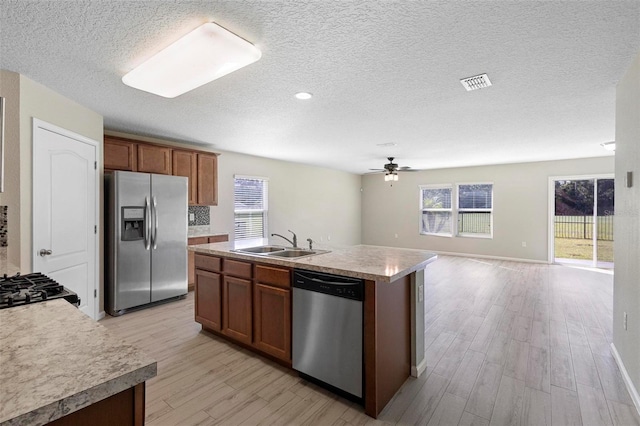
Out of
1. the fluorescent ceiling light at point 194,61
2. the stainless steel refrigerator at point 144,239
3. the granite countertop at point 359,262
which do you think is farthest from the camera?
the stainless steel refrigerator at point 144,239

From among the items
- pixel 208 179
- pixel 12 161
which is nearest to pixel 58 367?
pixel 12 161

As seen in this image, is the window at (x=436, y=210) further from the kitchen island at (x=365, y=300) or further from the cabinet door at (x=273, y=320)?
the cabinet door at (x=273, y=320)

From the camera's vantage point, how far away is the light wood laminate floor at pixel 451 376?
6.39 feet

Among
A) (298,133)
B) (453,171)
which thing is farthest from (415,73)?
(453,171)

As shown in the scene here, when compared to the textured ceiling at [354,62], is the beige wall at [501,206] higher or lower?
lower

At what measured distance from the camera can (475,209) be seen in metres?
7.88

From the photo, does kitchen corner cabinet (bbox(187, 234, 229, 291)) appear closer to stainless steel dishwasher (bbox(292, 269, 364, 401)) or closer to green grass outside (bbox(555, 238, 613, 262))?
stainless steel dishwasher (bbox(292, 269, 364, 401))

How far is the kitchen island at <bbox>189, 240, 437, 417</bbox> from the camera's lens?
1954mm

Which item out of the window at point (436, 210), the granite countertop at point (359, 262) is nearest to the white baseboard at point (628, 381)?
the granite countertop at point (359, 262)

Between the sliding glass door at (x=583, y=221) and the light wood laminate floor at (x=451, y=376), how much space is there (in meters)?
3.08

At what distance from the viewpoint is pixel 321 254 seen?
8.73ft

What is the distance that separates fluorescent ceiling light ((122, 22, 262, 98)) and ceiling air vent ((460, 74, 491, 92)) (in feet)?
5.63

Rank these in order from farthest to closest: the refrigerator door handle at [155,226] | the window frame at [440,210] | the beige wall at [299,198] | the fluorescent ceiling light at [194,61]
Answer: the window frame at [440,210] → the beige wall at [299,198] → the refrigerator door handle at [155,226] → the fluorescent ceiling light at [194,61]

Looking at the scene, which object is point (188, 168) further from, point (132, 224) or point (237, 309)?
point (237, 309)
